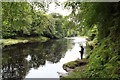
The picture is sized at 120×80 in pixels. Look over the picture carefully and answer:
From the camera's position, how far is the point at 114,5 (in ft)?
20.6

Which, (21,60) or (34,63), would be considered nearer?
(34,63)

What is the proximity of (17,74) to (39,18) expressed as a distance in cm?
532

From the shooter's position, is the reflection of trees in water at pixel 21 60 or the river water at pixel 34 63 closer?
the river water at pixel 34 63

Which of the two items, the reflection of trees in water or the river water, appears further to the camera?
the reflection of trees in water

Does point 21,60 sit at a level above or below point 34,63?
above

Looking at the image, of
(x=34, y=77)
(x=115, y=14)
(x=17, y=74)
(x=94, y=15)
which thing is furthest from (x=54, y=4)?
(x=17, y=74)

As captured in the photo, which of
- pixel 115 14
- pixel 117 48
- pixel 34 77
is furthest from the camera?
pixel 34 77

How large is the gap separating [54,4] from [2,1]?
2.06 meters

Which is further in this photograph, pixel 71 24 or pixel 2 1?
pixel 71 24

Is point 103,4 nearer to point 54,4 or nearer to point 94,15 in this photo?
point 94,15

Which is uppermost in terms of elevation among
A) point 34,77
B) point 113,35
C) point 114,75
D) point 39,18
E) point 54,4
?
point 54,4

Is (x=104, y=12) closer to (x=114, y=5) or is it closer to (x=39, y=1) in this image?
(x=114, y=5)

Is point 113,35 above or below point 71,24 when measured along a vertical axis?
below

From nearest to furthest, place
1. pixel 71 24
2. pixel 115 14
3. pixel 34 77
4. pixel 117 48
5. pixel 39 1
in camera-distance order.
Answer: pixel 39 1 < pixel 117 48 < pixel 115 14 < pixel 34 77 < pixel 71 24
